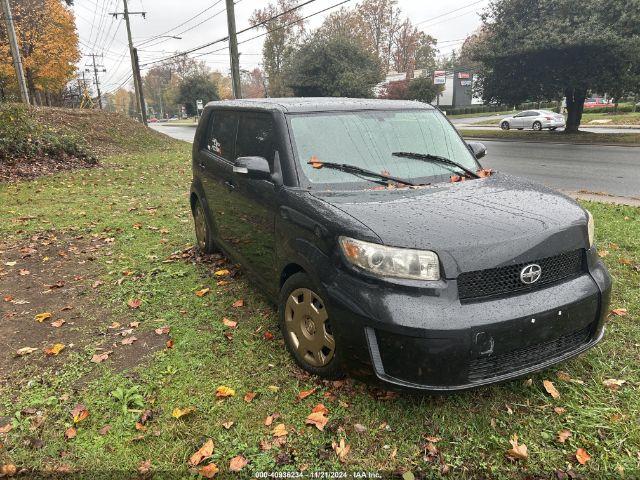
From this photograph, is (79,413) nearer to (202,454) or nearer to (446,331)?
(202,454)

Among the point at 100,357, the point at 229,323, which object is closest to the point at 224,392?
the point at 229,323

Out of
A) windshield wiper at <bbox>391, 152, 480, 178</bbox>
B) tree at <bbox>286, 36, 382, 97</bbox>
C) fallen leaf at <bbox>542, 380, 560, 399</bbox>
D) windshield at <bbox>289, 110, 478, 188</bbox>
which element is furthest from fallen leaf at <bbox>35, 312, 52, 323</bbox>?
tree at <bbox>286, 36, 382, 97</bbox>

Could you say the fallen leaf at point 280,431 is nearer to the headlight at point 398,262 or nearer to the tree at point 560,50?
the headlight at point 398,262

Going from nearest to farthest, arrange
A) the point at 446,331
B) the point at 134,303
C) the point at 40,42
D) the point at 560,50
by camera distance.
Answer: the point at 446,331, the point at 134,303, the point at 560,50, the point at 40,42

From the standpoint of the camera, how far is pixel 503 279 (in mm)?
2561

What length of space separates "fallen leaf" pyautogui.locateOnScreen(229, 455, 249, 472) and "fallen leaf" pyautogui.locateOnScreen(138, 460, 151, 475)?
0.43 meters

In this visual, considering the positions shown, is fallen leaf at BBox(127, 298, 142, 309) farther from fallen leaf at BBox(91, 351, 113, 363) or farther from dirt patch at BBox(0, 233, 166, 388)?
fallen leaf at BBox(91, 351, 113, 363)

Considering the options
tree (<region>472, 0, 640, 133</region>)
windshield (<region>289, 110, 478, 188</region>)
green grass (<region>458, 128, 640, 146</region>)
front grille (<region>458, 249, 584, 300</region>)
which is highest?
tree (<region>472, 0, 640, 133</region>)

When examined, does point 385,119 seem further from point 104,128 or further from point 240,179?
point 104,128

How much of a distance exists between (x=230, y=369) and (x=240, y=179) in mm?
1630

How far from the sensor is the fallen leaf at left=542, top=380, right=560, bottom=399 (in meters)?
2.93

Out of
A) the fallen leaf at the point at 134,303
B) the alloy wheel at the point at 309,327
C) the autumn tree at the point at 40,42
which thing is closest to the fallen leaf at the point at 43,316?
the fallen leaf at the point at 134,303

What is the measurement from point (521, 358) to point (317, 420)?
1202 millimetres

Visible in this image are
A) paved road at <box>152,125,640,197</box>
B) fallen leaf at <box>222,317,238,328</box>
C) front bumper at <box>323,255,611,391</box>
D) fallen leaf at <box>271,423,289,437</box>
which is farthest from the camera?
paved road at <box>152,125,640,197</box>
